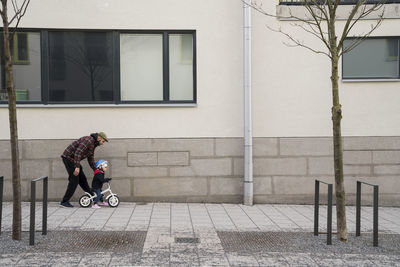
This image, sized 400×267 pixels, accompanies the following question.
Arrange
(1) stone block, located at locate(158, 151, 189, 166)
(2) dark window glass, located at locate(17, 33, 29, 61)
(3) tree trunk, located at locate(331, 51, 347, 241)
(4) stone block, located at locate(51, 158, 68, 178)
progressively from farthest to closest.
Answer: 1. (1) stone block, located at locate(158, 151, 189, 166)
2. (2) dark window glass, located at locate(17, 33, 29, 61)
3. (4) stone block, located at locate(51, 158, 68, 178)
4. (3) tree trunk, located at locate(331, 51, 347, 241)

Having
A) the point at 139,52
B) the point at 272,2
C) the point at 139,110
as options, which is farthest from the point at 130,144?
the point at 272,2

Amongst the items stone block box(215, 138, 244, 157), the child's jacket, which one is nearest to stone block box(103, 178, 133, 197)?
the child's jacket

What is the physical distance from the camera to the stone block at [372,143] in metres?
10.3

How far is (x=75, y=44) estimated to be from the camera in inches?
396

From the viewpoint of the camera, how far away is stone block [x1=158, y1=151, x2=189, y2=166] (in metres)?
10.1

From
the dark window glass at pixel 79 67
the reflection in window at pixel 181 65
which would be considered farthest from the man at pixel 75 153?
the reflection in window at pixel 181 65

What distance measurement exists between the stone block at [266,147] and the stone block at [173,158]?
62.9 inches

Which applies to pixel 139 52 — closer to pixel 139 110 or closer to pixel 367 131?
pixel 139 110

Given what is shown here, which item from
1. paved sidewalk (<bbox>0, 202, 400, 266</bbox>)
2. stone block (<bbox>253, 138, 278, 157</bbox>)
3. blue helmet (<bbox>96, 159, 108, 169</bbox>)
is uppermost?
stone block (<bbox>253, 138, 278, 157</bbox>)

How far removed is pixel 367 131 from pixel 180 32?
189 inches

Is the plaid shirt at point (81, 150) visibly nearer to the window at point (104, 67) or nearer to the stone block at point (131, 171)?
the stone block at point (131, 171)

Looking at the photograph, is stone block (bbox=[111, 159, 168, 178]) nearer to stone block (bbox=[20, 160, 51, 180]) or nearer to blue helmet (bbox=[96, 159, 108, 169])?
blue helmet (bbox=[96, 159, 108, 169])

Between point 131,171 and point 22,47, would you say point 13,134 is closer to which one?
point 131,171

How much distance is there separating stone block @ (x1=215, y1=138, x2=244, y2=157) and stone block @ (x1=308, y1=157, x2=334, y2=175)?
1.60 meters
